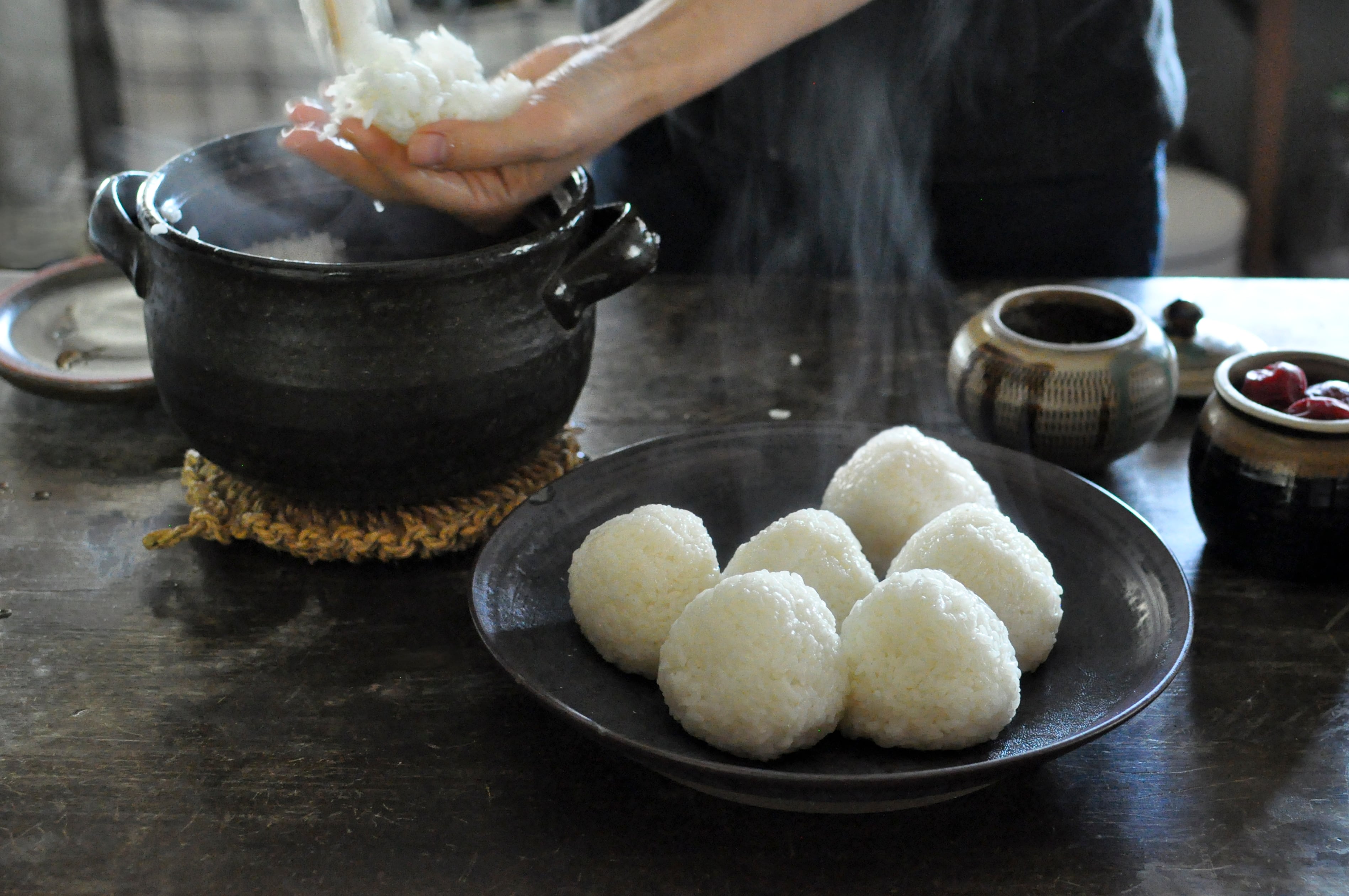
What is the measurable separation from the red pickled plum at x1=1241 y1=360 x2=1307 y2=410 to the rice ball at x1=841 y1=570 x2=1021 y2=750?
1.39 ft

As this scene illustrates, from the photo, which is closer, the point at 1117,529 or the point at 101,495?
the point at 1117,529

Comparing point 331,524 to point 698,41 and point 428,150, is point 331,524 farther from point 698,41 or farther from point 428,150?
point 698,41

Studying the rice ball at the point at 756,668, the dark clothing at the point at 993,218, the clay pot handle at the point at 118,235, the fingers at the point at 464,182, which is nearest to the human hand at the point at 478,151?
the fingers at the point at 464,182

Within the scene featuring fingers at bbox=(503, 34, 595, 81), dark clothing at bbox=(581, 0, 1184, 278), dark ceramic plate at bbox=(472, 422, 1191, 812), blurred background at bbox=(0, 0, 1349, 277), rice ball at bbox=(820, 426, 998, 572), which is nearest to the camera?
dark ceramic plate at bbox=(472, 422, 1191, 812)

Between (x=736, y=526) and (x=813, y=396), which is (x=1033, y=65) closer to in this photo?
(x=813, y=396)

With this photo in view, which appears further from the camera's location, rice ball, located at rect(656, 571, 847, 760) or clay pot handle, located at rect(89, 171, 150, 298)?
clay pot handle, located at rect(89, 171, 150, 298)

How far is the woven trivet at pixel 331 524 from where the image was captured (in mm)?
1038

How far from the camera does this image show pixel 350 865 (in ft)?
2.45

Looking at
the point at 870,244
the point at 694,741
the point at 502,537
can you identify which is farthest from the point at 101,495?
the point at 870,244

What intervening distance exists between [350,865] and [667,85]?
0.85 metres

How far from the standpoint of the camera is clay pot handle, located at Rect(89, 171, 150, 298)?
1.01 m

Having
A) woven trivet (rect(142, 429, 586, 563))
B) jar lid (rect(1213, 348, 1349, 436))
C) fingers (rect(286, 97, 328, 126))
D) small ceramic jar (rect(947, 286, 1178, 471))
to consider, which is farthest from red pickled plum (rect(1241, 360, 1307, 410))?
fingers (rect(286, 97, 328, 126))

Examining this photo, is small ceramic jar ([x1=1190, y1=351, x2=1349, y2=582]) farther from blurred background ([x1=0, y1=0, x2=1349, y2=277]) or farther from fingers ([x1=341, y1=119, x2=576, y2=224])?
blurred background ([x1=0, y1=0, x2=1349, y2=277])

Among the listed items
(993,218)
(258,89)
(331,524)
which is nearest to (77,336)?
(331,524)
